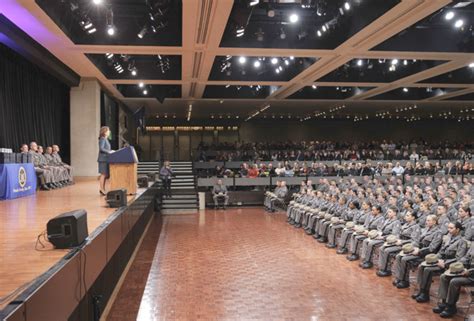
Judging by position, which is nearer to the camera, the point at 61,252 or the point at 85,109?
the point at 61,252

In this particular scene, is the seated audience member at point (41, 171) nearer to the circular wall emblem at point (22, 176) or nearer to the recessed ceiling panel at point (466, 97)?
the circular wall emblem at point (22, 176)

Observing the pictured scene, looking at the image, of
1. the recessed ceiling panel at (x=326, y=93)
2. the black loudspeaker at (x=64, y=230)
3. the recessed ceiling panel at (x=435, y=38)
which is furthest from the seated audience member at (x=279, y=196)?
the black loudspeaker at (x=64, y=230)

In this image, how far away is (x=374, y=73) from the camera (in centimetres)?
1653

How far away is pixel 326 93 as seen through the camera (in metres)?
21.1

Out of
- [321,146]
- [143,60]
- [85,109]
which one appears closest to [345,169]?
[321,146]

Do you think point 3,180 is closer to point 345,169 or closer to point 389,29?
point 389,29

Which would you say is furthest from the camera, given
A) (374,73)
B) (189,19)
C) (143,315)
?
(374,73)

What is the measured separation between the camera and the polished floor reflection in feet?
19.9

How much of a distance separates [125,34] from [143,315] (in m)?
7.31

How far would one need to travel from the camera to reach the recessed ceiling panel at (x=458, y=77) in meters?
17.0

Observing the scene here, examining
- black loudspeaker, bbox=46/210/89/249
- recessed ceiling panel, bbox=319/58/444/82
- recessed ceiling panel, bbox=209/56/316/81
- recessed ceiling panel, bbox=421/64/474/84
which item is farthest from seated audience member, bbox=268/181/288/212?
black loudspeaker, bbox=46/210/89/249

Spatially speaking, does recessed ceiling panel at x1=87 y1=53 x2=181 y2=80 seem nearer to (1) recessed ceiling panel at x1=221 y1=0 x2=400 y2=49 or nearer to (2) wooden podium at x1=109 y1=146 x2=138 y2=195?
(1) recessed ceiling panel at x1=221 y1=0 x2=400 y2=49

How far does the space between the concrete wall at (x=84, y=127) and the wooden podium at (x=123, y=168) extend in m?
7.76

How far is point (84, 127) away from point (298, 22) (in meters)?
8.40
